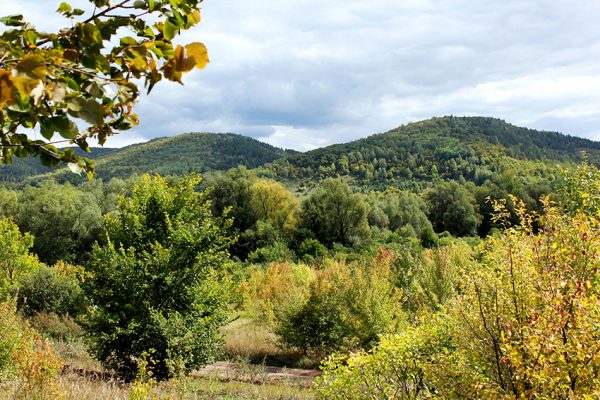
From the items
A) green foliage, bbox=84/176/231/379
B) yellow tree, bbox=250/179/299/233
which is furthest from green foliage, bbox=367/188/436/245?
green foliage, bbox=84/176/231/379

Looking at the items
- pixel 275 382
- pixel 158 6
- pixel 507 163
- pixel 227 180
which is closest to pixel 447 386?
pixel 158 6

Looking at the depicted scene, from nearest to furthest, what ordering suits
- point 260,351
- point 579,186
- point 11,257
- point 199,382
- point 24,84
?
1. point 24,84
2. point 579,186
3. point 199,382
4. point 260,351
5. point 11,257

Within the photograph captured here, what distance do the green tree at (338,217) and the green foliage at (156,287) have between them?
33.5 meters

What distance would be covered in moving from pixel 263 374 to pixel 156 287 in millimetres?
4729

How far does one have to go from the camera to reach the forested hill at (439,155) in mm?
111094

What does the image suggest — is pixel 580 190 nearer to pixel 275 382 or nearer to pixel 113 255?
pixel 275 382

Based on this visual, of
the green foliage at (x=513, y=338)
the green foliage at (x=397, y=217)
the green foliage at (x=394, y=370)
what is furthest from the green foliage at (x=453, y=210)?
the green foliage at (x=513, y=338)

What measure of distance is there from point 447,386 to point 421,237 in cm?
4123

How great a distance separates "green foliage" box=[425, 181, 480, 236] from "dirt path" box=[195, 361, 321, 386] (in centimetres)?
4342

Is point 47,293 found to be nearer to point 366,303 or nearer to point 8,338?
point 8,338

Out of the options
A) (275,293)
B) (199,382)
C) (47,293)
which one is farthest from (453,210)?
(199,382)

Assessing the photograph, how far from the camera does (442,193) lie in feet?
190

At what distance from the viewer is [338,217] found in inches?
1761

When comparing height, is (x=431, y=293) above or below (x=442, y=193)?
below
